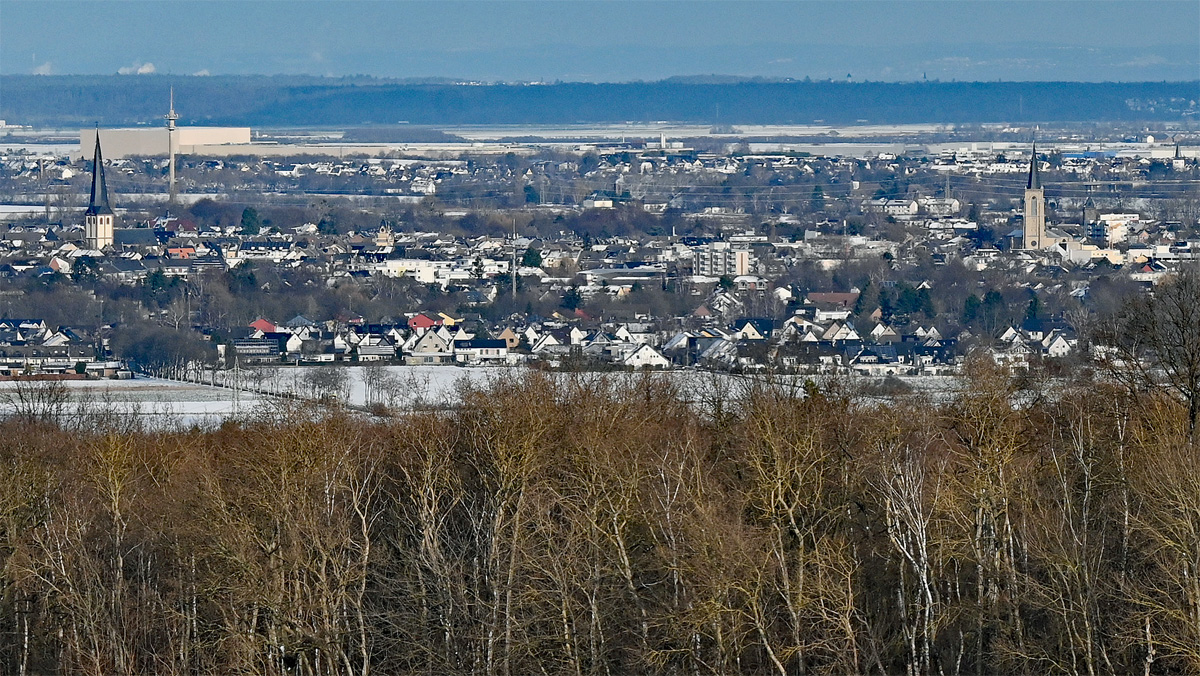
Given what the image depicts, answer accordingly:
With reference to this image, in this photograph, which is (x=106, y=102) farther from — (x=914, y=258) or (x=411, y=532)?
(x=411, y=532)

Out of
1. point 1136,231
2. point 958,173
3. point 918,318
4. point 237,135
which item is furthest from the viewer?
point 237,135

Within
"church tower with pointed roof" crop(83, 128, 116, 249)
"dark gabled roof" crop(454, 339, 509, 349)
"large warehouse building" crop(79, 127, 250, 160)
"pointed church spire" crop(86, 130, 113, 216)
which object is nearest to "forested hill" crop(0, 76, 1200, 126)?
"large warehouse building" crop(79, 127, 250, 160)

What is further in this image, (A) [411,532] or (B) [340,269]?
(B) [340,269]

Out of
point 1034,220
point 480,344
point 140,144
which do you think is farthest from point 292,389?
point 140,144

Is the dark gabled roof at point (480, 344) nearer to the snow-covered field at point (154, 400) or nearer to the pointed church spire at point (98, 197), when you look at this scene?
the snow-covered field at point (154, 400)

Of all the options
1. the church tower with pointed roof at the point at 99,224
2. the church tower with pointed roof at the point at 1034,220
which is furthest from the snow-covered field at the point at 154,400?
the church tower with pointed roof at the point at 1034,220

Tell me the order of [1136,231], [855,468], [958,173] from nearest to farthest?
[855,468] → [1136,231] → [958,173]

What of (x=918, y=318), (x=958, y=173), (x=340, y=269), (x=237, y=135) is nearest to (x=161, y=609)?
(x=918, y=318)

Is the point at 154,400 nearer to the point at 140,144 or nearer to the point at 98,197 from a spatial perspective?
the point at 98,197
